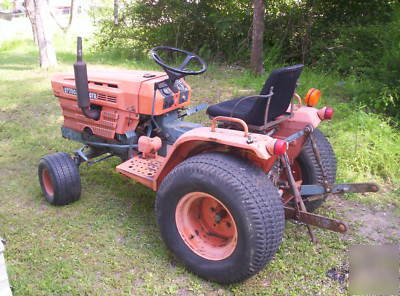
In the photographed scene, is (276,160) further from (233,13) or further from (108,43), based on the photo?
(108,43)

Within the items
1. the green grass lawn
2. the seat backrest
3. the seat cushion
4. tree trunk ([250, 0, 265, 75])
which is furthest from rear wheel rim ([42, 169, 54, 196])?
tree trunk ([250, 0, 265, 75])

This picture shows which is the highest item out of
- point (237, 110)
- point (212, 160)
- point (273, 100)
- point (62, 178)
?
point (273, 100)

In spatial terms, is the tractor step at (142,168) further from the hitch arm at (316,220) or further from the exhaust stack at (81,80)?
the hitch arm at (316,220)

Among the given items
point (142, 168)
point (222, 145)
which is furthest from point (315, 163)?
point (142, 168)

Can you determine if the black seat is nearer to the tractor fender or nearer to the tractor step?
the tractor fender

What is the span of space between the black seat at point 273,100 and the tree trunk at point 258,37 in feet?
16.5

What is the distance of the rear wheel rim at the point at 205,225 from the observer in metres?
2.65

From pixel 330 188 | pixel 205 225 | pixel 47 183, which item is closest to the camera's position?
pixel 205 225

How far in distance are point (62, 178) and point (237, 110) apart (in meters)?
1.61

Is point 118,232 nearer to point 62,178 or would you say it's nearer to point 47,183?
point 62,178

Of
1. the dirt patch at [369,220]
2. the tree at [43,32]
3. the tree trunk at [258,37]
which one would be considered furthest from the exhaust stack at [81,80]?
the tree at [43,32]

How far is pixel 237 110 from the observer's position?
9.46 feet

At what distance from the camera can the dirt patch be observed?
3.19 metres

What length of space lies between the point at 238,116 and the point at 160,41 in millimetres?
7679
